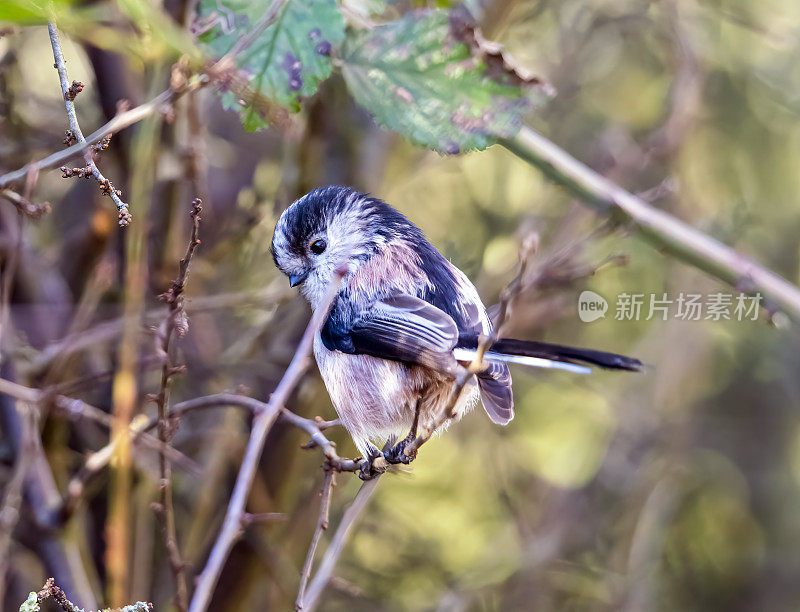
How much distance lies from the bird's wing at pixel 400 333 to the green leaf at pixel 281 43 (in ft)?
2.23

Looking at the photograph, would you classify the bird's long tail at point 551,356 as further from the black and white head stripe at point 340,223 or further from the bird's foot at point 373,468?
the black and white head stripe at point 340,223

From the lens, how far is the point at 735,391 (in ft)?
15.9

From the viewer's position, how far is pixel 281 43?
1.38 m

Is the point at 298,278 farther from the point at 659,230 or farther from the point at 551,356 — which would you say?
the point at 659,230

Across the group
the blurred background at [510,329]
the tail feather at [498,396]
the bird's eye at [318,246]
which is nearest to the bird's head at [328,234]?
the bird's eye at [318,246]

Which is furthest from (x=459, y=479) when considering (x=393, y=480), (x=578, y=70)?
(x=578, y=70)

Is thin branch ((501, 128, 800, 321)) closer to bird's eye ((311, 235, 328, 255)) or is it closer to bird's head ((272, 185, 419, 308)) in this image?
bird's head ((272, 185, 419, 308))

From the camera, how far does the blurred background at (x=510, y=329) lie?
7.84 feet

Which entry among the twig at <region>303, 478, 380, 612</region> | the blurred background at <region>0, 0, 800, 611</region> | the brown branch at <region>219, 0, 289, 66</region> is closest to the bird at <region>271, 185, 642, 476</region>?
the twig at <region>303, 478, 380, 612</region>

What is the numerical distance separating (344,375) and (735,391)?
140 inches

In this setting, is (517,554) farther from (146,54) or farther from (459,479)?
(146,54)

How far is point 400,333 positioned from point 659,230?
70 cm

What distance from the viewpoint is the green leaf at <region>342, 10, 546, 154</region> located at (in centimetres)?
141

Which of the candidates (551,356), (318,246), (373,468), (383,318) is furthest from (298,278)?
(551,356)
